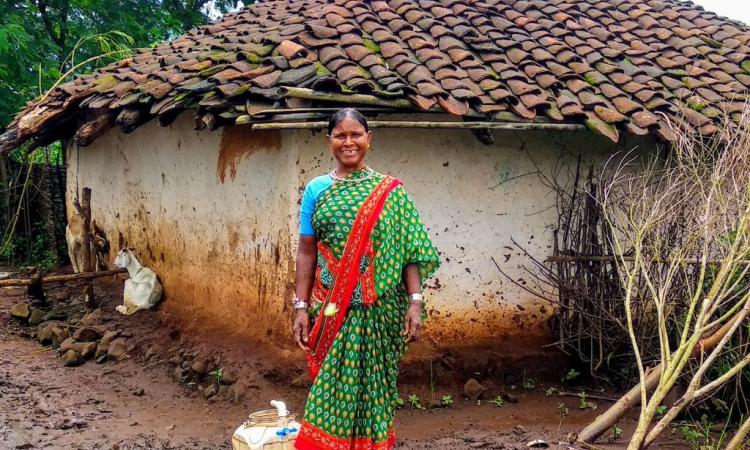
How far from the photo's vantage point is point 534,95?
5027 mm

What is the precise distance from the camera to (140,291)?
6.66m

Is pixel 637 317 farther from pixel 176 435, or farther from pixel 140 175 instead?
pixel 140 175

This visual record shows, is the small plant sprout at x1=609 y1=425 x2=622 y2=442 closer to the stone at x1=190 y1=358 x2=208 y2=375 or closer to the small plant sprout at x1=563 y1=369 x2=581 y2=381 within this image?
the small plant sprout at x1=563 y1=369 x2=581 y2=381

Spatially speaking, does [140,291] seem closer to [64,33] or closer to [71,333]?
[71,333]

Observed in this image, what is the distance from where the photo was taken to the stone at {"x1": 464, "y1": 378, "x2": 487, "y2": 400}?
200 inches

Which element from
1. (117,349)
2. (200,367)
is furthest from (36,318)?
(200,367)

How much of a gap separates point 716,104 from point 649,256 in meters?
2.02

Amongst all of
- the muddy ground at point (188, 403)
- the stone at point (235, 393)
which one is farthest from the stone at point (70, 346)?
the stone at point (235, 393)

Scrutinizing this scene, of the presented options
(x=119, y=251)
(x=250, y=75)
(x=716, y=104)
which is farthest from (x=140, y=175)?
(x=716, y=104)

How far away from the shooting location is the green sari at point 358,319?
9.55ft

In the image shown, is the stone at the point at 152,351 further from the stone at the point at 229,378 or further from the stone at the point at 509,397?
the stone at the point at 509,397

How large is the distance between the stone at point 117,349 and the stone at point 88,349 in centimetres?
16

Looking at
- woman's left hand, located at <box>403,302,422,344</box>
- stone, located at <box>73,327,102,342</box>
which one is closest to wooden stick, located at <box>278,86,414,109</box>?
woman's left hand, located at <box>403,302,422,344</box>

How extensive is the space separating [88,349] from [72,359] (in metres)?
0.18
